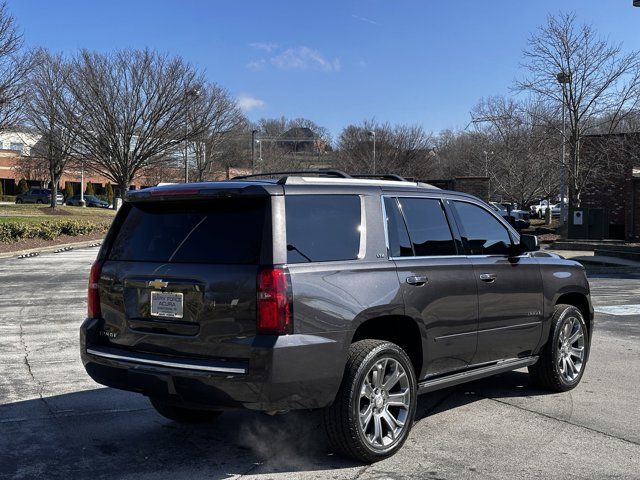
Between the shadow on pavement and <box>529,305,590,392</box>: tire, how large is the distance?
0.62m

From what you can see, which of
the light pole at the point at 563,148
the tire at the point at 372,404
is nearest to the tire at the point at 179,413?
the tire at the point at 372,404

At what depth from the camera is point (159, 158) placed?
34.2 meters

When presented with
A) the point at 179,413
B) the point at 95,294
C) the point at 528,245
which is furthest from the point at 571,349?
the point at 95,294

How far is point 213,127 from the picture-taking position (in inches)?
1465

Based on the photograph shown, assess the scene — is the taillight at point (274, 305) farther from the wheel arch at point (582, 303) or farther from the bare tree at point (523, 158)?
the bare tree at point (523, 158)

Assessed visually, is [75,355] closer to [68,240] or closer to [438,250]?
[438,250]

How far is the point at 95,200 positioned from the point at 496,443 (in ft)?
217

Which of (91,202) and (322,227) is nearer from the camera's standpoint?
(322,227)

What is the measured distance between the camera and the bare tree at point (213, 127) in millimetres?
34688

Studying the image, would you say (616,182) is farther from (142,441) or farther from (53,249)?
(142,441)

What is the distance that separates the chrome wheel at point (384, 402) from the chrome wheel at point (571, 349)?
2255 mm

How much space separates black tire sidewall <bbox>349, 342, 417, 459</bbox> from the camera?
13.9 ft

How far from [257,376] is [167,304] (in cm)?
81

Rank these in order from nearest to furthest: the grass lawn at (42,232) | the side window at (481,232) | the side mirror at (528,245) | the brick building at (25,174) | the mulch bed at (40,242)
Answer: the side window at (481,232), the side mirror at (528,245), the mulch bed at (40,242), the grass lawn at (42,232), the brick building at (25,174)
